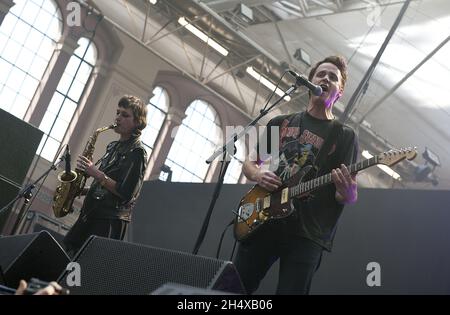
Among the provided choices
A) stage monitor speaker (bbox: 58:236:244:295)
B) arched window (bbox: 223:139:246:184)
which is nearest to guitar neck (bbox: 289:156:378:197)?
stage monitor speaker (bbox: 58:236:244:295)

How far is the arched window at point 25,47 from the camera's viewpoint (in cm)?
1275

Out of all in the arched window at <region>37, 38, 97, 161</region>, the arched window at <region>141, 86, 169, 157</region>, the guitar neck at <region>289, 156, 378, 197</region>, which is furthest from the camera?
the arched window at <region>141, 86, 169, 157</region>

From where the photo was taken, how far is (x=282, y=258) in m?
2.93

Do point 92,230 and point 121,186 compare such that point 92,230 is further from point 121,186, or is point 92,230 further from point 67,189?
point 67,189

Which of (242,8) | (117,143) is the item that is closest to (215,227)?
(117,143)

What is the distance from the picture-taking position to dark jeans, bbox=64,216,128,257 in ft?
12.5

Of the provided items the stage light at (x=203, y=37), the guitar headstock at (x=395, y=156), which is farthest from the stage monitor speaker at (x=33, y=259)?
the stage light at (x=203, y=37)

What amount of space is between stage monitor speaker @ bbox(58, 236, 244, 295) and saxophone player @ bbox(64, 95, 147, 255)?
4.11 ft

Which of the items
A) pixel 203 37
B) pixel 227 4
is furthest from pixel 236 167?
pixel 227 4

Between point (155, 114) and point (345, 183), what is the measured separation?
12.5 metres

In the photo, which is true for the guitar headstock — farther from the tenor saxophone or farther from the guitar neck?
the tenor saxophone

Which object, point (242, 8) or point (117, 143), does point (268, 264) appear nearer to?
point (117, 143)
